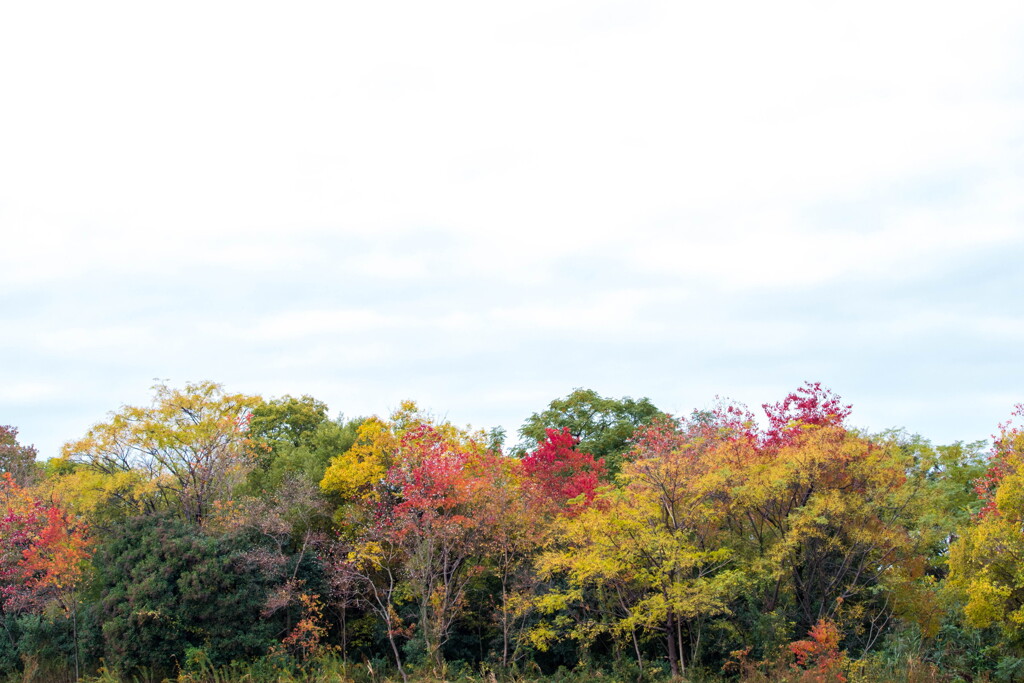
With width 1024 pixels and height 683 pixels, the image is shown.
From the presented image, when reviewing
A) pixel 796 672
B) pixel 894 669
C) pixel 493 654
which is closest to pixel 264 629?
pixel 493 654

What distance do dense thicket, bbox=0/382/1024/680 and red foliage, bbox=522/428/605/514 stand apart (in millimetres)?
456

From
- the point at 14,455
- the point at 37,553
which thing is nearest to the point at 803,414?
the point at 37,553

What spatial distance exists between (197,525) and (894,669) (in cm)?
1777

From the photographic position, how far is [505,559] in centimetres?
2345

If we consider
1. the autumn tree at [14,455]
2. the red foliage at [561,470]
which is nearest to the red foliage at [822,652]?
the red foliage at [561,470]

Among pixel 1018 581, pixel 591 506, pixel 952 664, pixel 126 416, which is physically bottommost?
pixel 952 664

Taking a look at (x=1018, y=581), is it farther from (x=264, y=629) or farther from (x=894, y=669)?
(x=264, y=629)

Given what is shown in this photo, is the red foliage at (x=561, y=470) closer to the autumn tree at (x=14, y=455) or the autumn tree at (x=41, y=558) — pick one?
the autumn tree at (x=41, y=558)

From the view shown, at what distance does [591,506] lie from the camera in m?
22.6

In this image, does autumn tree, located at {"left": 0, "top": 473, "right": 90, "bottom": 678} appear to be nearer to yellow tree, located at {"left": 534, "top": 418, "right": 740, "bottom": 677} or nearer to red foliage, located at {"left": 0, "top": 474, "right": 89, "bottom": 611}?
red foliage, located at {"left": 0, "top": 474, "right": 89, "bottom": 611}

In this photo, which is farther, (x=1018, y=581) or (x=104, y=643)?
(x=104, y=643)

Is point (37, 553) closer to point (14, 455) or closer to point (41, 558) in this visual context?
point (41, 558)

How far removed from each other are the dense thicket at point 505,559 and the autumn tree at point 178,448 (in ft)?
0.23

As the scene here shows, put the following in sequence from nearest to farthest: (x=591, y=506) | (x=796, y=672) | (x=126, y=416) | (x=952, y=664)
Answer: (x=796, y=672)
(x=952, y=664)
(x=591, y=506)
(x=126, y=416)
